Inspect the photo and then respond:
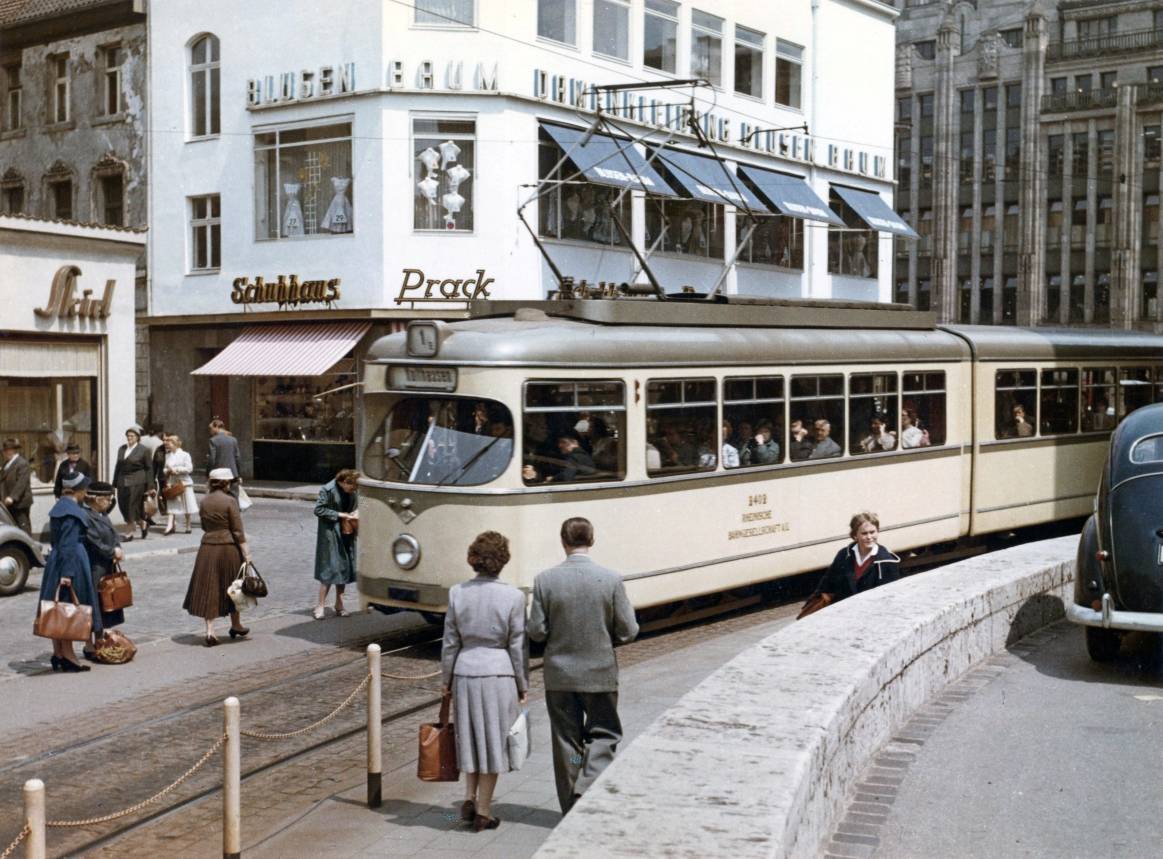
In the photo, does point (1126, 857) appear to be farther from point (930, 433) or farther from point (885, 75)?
point (885, 75)

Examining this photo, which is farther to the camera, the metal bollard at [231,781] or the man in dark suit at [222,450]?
the man in dark suit at [222,450]

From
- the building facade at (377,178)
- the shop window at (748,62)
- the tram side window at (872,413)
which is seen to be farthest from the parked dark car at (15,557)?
the shop window at (748,62)

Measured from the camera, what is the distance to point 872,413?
1631 centimetres

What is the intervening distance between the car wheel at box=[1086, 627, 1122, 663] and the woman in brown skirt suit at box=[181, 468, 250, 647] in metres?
6.77

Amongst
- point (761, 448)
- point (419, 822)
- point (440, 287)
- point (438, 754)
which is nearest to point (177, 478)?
point (440, 287)

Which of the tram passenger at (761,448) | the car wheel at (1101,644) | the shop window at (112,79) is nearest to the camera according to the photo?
the car wheel at (1101,644)

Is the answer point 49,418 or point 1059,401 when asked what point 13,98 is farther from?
point 1059,401

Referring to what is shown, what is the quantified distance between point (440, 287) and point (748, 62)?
12.0 metres

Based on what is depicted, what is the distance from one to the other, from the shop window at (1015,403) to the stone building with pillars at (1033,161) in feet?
172

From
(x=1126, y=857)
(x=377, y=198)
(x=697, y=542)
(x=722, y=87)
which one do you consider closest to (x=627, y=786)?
(x=1126, y=857)

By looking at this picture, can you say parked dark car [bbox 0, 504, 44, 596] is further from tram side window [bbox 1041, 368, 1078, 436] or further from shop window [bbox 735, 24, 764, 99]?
shop window [bbox 735, 24, 764, 99]

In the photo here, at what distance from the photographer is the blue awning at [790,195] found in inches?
1411

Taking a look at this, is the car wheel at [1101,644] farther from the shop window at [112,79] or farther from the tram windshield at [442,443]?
the shop window at [112,79]

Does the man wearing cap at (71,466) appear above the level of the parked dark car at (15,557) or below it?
above
